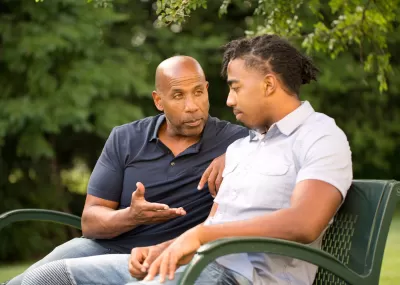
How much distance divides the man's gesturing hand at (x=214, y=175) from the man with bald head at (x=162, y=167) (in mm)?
138

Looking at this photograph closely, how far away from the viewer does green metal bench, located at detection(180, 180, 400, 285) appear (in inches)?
107

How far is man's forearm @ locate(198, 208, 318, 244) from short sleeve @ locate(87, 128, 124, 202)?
100cm

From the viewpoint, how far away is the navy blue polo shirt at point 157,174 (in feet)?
12.4

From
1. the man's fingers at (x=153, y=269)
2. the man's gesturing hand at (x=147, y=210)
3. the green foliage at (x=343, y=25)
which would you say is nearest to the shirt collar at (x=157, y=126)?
the man's gesturing hand at (x=147, y=210)

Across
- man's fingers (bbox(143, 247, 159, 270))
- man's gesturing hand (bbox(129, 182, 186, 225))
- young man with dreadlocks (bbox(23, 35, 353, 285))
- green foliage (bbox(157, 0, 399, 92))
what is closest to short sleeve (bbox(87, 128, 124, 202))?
man's gesturing hand (bbox(129, 182, 186, 225))

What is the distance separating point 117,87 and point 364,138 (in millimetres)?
6252

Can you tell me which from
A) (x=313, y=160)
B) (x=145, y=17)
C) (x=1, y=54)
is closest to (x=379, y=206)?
(x=313, y=160)

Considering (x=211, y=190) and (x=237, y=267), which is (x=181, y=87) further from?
(x=237, y=267)

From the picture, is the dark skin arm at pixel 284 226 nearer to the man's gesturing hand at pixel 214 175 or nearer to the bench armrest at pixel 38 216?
the man's gesturing hand at pixel 214 175

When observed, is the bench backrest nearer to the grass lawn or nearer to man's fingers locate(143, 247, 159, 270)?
man's fingers locate(143, 247, 159, 270)

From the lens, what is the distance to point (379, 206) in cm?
302

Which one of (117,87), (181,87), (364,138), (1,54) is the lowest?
(364,138)

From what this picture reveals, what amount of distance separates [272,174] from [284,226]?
0.87 feet

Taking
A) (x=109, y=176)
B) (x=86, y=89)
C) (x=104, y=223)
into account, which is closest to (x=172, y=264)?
(x=104, y=223)
